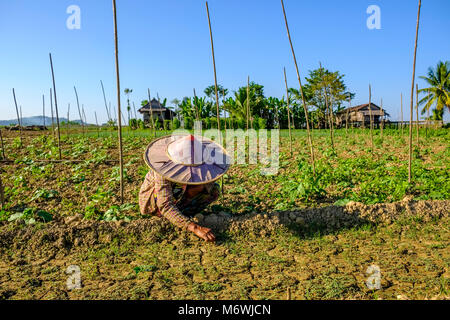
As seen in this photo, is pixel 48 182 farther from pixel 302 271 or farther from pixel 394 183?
pixel 394 183

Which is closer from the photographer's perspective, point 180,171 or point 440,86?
point 180,171

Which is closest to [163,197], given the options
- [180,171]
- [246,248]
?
[180,171]

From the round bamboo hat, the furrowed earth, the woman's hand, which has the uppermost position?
the round bamboo hat

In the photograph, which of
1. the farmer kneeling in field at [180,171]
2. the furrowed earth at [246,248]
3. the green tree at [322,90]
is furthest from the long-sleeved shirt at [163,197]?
the green tree at [322,90]

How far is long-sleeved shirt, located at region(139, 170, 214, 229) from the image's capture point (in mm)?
2516

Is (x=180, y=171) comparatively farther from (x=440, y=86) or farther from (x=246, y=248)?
(x=440, y=86)

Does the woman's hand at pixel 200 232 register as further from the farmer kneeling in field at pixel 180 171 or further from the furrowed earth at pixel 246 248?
the furrowed earth at pixel 246 248

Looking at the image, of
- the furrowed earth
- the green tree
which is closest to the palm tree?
the green tree

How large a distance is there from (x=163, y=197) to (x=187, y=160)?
33 centimetres

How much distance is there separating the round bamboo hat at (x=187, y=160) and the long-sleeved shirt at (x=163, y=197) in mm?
107

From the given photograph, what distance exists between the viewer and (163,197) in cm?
252

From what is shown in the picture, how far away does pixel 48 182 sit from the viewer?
5285 mm

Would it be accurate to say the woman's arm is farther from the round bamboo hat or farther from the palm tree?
the palm tree
